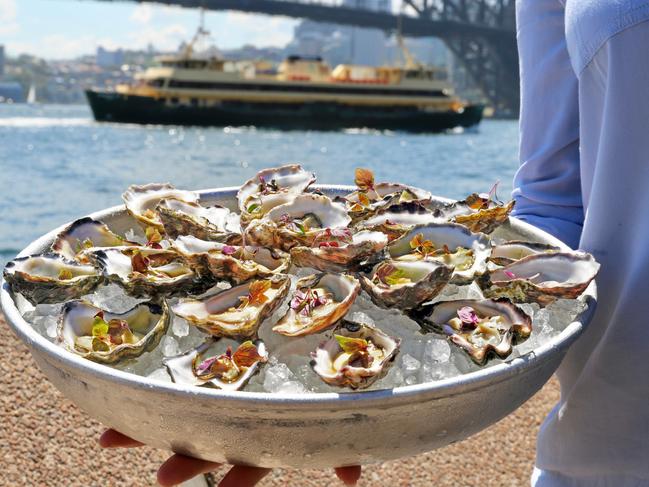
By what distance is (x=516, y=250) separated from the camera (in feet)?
2.98

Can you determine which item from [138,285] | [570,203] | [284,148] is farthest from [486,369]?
[284,148]

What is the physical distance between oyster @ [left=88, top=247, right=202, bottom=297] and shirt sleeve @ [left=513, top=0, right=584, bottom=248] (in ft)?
2.00

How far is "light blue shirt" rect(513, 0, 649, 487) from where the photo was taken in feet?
2.84

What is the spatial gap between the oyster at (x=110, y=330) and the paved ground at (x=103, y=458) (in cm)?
199


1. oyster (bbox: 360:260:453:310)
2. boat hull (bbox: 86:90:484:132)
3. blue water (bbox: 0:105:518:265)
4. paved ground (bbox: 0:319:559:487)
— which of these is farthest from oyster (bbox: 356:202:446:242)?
boat hull (bbox: 86:90:484:132)

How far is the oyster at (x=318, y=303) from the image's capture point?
693mm

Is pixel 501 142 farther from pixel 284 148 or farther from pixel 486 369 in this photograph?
pixel 486 369

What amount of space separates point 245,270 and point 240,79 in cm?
2488

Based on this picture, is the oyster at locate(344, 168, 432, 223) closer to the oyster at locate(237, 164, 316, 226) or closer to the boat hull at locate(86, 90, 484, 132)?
the oyster at locate(237, 164, 316, 226)

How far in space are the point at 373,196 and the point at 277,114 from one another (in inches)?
982

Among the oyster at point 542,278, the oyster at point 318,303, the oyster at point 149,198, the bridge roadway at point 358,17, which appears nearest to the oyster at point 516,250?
the oyster at point 542,278

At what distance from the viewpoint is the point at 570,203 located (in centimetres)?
118

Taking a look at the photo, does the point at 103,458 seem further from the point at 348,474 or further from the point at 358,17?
the point at 358,17

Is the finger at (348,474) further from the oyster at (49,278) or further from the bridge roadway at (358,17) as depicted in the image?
the bridge roadway at (358,17)
